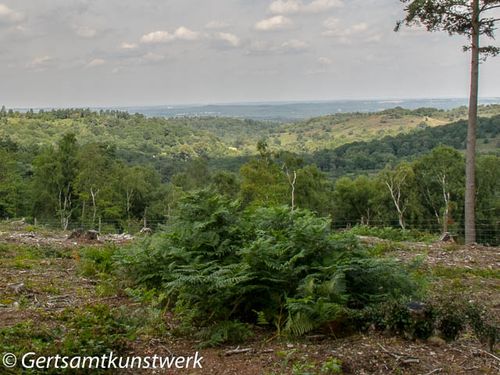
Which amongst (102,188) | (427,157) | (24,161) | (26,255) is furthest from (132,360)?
(24,161)

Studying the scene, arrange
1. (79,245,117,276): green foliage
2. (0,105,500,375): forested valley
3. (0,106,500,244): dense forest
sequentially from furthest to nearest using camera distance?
1. (0,106,500,244): dense forest
2. (79,245,117,276): green foliage
3. (0,105,500,375): forested valley

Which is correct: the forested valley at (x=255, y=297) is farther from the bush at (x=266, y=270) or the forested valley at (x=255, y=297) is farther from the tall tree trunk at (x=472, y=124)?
the tall tree trunk at (x=472, y=124)

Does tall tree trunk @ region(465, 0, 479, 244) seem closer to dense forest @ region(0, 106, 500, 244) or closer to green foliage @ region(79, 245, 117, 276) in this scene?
green foliage @ region(79, 245, 117, 276)

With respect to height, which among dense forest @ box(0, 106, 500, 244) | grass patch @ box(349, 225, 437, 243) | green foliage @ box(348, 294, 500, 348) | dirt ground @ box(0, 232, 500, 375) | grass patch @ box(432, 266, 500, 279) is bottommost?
dense forest @ box(0, 106, 500, 244)

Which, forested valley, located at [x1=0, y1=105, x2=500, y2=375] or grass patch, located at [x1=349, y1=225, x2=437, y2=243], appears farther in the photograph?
grass patch, located at [x1=349, y1=225, x2=437, y2=243]

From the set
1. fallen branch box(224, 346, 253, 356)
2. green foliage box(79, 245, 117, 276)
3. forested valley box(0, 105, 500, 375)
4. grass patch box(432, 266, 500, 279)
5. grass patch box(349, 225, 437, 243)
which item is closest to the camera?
forested valley box(0, 105, 500, 375)

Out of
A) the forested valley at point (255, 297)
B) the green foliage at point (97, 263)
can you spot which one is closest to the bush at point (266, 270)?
the forested valley at point (255, 297)

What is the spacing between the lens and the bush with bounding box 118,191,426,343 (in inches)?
191

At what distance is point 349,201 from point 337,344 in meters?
48.9

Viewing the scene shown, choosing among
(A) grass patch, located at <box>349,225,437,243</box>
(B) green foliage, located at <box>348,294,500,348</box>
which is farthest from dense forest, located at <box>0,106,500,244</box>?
(B) green foliage, located at <box>348,294,500,348</box>

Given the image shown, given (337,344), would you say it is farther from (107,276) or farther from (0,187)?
(0,187)

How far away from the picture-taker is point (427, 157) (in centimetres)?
A: 4975

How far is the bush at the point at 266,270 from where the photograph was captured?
486 centimetres

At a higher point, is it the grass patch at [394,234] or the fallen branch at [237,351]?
the fallen branch at [237,351]
